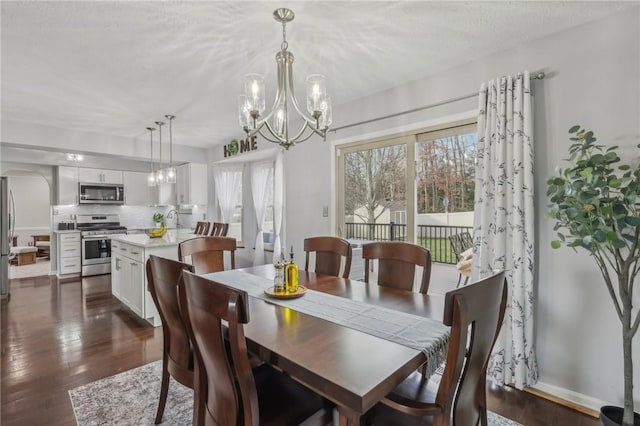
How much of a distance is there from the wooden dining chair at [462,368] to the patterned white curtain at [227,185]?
203 inches

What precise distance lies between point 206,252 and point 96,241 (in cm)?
478

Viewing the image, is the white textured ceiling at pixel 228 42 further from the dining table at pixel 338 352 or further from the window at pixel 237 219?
the window at pixel 237 219

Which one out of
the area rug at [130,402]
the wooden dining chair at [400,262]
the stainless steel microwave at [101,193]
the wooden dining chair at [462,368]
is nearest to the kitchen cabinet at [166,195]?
the stainless steel microwave at [101,193]

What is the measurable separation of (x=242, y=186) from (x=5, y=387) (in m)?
4.15

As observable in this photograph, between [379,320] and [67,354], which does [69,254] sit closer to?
[67,354]

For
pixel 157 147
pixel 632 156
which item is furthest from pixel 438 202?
pixel 157 147

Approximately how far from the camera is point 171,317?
1625 mm

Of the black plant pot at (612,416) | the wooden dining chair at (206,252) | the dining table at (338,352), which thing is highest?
the wooden dining chair at (206,252)

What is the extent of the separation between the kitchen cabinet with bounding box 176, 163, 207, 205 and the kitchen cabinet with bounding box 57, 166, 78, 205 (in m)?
1.91

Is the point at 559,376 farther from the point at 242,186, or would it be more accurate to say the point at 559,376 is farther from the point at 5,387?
the point at 242,186

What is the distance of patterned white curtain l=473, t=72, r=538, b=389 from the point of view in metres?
2.24

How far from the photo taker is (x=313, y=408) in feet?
4.18

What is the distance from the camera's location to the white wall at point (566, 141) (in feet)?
6.47

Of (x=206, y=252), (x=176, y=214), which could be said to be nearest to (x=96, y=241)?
(x=176, y=214)
